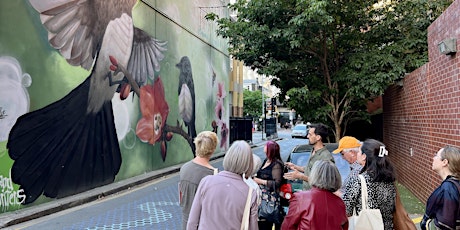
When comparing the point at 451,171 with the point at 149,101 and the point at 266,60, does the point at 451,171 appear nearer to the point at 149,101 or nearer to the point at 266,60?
the point at 266,60

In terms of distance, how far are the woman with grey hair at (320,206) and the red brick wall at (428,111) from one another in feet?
13.0

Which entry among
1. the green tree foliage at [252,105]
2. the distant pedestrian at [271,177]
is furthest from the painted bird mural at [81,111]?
the green tree foliage at [252,105]

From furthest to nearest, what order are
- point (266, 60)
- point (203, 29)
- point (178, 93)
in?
point (203, 29), point (178, 93), point (266, 60)

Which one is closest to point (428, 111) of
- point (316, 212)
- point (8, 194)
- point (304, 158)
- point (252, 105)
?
point (304, 158)

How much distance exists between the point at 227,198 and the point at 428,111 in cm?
598

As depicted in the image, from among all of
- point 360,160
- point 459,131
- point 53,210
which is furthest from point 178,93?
point 360,160

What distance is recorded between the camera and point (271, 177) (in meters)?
4.43

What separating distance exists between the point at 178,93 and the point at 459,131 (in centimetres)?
1223

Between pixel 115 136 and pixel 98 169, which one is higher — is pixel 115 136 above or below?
above

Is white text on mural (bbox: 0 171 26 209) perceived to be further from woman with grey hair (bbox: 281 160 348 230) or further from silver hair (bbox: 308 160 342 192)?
silver hair (bbox: 308 160 342 192)

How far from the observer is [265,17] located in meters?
10.7

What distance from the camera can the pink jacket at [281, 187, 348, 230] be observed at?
9.28ft

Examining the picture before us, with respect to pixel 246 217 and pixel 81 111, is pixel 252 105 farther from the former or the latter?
pixel 246 217

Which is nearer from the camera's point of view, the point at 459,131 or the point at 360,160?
the point at 360,160
